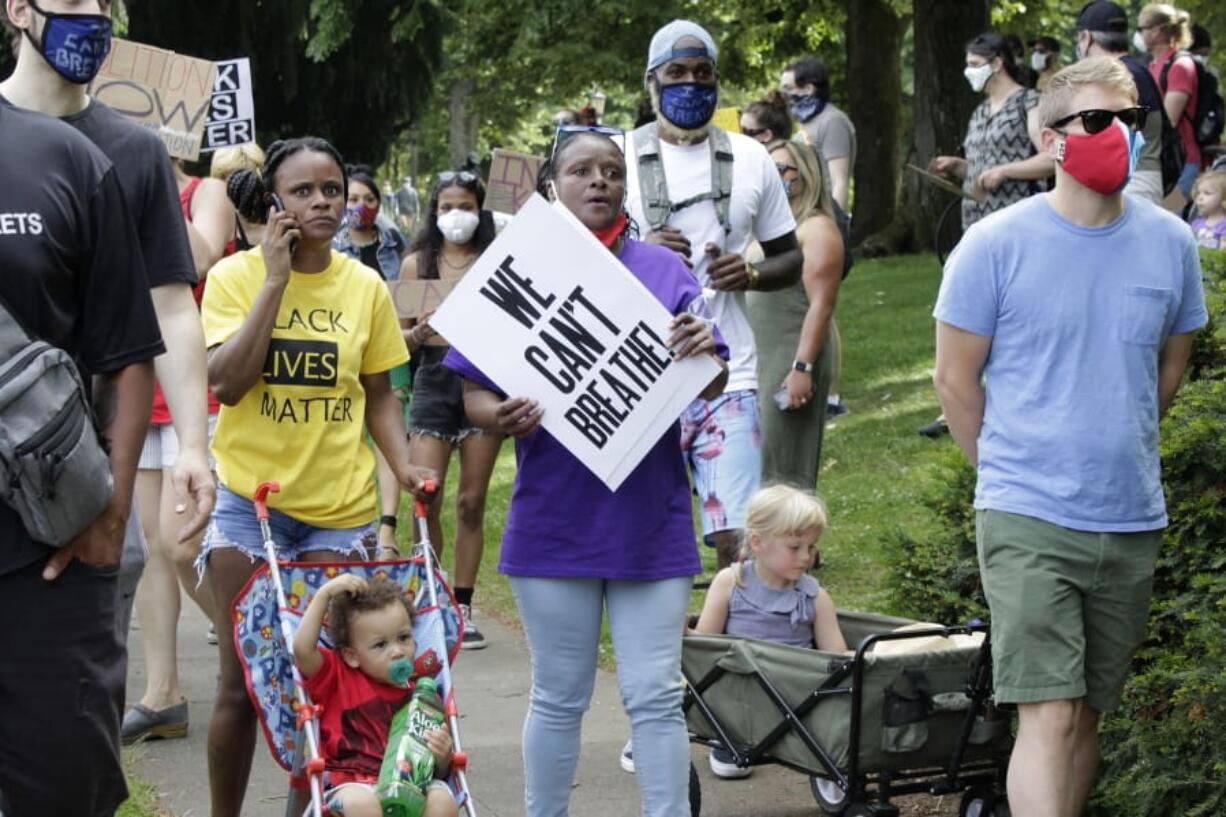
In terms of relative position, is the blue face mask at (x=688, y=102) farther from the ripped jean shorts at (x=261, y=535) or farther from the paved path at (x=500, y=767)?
the paved path at (x=500, y=767)

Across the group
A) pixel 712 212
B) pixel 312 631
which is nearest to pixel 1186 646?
pixel 712 212

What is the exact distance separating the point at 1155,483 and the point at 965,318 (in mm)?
627

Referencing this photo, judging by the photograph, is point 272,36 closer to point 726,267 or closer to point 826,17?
point 826,17

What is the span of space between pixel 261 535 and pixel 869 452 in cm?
765

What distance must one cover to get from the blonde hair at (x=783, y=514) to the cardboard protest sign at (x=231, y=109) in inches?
153

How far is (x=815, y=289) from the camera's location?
8.74 meters

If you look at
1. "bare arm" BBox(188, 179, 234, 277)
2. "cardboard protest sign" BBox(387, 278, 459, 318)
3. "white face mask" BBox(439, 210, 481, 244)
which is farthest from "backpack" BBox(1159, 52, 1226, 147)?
"bare arm" BBox(188, 179, 234, 277)

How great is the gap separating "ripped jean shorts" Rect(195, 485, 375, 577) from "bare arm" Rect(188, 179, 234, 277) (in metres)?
2.07

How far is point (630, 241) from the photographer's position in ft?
17.4

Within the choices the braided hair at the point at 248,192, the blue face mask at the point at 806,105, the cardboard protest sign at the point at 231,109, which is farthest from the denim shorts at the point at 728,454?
the blue face mask at the point at 806,105

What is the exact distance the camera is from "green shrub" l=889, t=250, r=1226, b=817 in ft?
16.4

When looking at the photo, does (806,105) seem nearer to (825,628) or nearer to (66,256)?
(825,628)

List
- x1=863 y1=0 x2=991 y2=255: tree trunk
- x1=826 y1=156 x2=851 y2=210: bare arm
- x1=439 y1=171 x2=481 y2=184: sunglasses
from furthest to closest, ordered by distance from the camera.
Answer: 1. x1=863 y1=0 x2=991 y2=255: tree trunk
2. x1=826 y1=156 x2=851 y2=210: bare arm
3. x1=439 y1=171 x2=481 y2=184: sunglasses

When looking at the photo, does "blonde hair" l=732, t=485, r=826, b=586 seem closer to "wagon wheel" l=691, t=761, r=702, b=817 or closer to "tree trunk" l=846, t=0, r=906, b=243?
"wagon wheel" l=691, t=761, r=702, b=817
